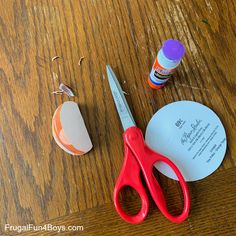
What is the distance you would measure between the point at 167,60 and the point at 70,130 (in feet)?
0.60

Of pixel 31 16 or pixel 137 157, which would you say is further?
pixel 31 16

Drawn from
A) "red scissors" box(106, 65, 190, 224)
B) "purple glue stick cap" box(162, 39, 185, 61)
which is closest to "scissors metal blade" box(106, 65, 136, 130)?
"red scissors" box(106, 65, 190, 224)

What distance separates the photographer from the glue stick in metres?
0.42

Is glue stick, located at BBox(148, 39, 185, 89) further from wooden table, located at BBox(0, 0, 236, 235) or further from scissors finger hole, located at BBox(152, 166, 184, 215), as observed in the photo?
scissors finger hole, located at BBox(152, 166, 184, 215)

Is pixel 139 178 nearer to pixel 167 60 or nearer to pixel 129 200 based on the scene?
pixel 129 200

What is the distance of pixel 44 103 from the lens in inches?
20.1

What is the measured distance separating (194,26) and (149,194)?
318mm

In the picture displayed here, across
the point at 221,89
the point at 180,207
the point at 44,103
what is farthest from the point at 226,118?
the point at 44,103

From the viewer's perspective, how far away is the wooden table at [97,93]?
46 centimetres

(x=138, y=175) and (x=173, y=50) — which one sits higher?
(x=173, y=50)

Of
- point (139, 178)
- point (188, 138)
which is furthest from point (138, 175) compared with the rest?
point (188, 138)

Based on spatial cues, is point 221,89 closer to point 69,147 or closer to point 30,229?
point 69,147

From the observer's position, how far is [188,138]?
490 mm

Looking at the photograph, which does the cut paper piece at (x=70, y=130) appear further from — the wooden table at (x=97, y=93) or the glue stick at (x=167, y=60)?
the glue stick at (x=167, y=60)
